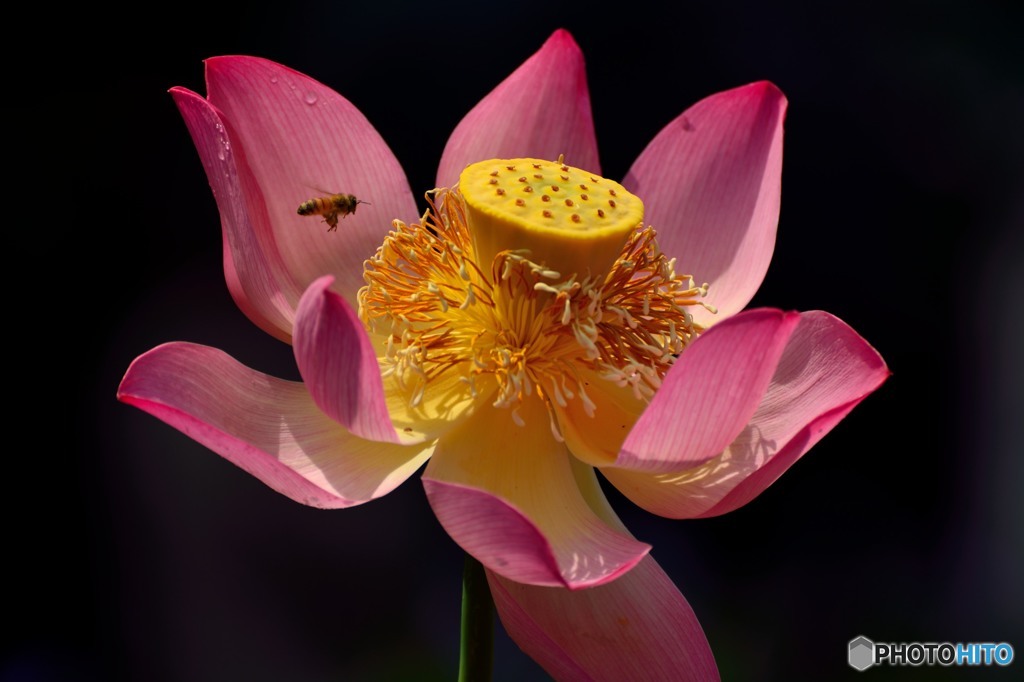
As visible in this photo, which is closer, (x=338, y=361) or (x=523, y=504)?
(x=338, y=361)

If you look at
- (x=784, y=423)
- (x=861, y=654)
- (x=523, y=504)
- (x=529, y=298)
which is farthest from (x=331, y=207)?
(x=861, y=654)

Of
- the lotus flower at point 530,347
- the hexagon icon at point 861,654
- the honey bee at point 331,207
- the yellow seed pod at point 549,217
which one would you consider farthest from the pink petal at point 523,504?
the hexagon icon at point 861,654

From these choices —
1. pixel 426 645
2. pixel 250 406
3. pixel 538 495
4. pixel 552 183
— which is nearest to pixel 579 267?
pixel 552 183

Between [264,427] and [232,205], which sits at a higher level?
[232,205]

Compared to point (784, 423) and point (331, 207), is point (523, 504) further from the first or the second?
point (331, 207)

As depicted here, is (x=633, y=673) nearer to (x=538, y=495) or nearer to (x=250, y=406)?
(x=538, y=495)

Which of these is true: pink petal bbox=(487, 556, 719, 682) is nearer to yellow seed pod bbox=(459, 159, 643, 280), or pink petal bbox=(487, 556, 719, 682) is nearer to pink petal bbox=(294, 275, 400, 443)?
pink petal bbox=(294, 275, 400, 443)

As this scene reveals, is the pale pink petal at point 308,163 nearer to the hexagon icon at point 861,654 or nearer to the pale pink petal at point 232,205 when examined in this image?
the pale pink petal at point 232,205
